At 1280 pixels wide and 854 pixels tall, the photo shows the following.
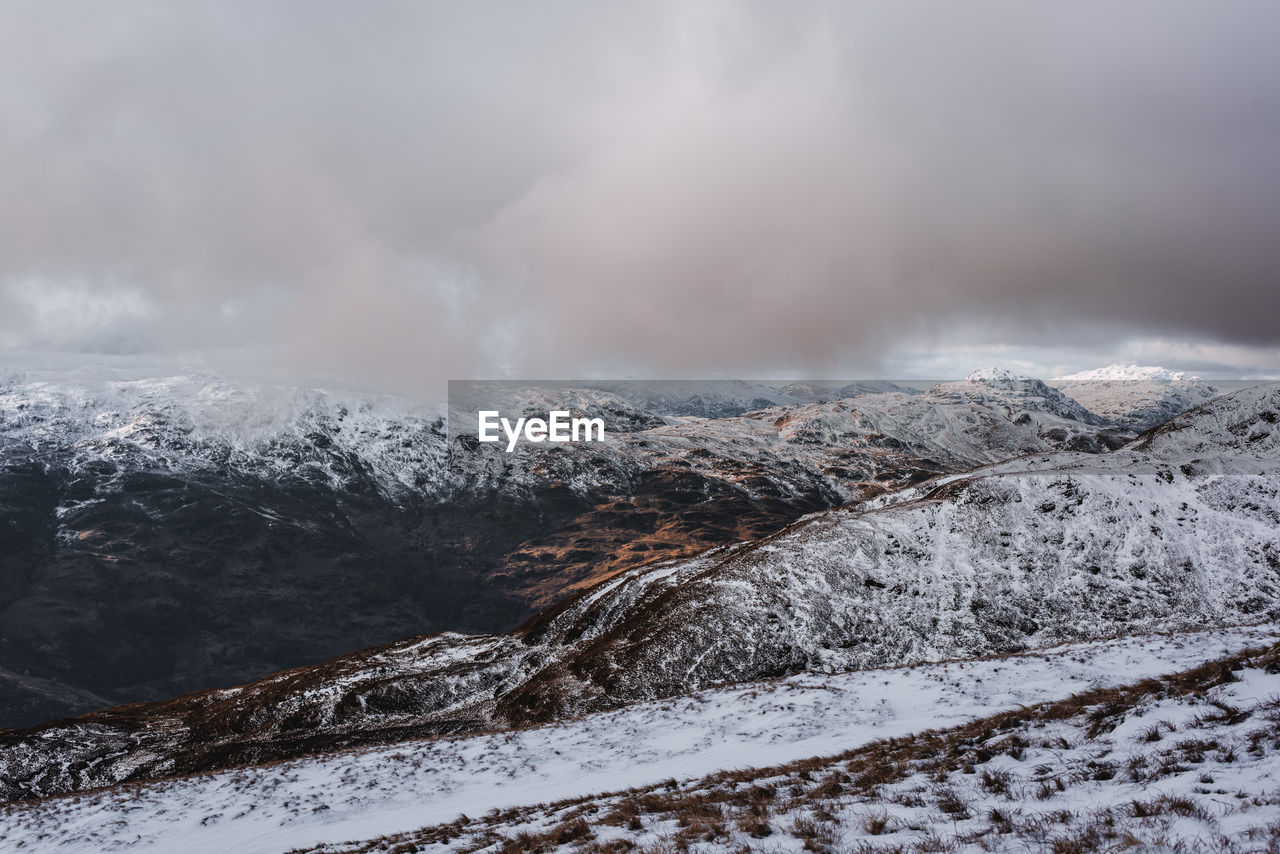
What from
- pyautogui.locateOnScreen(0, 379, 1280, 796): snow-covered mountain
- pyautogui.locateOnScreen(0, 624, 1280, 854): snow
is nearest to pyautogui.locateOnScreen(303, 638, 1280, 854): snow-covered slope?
pyautogui.locateOnScreen(0, 624, 1280, 854): snow

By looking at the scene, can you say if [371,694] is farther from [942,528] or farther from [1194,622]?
[1194,622]

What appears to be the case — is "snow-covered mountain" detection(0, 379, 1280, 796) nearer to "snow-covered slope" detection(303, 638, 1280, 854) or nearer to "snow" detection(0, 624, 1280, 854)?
"snow" detection(0, 624, 1280, 854)

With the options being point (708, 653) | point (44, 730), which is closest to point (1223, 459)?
point (708, 653)

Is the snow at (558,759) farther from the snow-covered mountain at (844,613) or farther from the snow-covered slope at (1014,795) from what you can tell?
the snow-covered mountain at (844,613)

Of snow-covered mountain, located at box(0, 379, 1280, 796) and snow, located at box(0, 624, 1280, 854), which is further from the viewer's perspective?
snow-covered mountain, located at box(0, 379, 1280, 796)

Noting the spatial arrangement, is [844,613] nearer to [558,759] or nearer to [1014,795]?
[558,759]

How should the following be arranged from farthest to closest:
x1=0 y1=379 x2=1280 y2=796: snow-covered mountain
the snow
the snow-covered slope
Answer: x1=0 y1=379 x2=1280 y2=796: snow-covered mountain < the snow < the snow-covered slope
